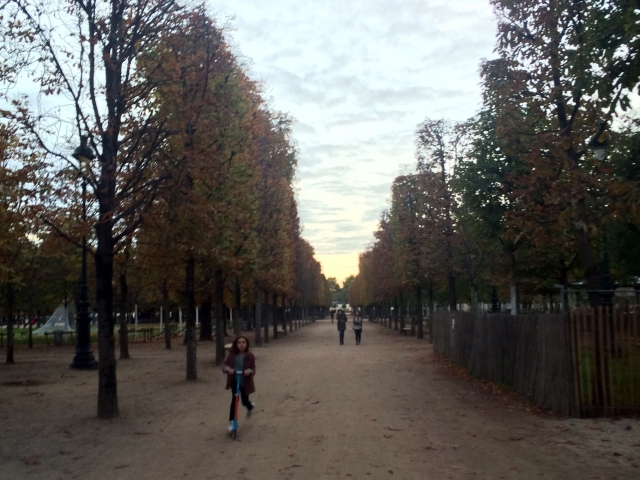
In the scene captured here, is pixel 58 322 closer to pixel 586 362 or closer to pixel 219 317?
pixel 219 317

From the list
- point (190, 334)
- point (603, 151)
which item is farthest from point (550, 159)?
point (190, 334)

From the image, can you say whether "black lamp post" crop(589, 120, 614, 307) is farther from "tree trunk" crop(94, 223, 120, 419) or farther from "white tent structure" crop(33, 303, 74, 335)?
"white tent structure" crop(33, 303, 74, 335)

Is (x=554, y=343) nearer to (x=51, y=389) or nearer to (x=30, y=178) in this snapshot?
(x=30, y=178)

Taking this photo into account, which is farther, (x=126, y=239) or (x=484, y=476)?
(x=126, y=239)

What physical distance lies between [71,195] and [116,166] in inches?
37.9

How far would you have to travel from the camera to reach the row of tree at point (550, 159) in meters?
9.27

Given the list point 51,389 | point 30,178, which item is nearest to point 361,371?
point 51,389

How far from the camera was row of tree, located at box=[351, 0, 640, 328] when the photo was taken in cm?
927

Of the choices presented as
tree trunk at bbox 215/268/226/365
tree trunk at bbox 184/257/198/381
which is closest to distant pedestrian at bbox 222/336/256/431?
tree trunk at bbox 184/257/198/381

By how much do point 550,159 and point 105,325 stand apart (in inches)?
346

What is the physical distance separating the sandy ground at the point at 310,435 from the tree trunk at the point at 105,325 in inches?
15.3

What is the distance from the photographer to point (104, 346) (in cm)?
1306

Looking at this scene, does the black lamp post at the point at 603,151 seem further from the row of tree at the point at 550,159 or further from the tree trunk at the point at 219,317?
the tree trunk at the point at 219,317

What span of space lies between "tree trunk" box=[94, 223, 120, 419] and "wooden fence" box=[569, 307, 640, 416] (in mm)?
8008
